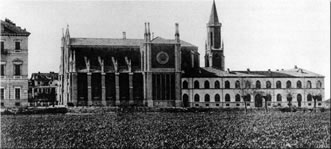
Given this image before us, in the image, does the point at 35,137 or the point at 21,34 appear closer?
the point at 35,137

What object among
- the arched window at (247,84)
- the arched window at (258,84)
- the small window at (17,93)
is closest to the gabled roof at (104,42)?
the arched window at (247,84)

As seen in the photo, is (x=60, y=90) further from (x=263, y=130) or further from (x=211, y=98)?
(x=263, y=130)

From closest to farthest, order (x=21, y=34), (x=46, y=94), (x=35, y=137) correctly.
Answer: (x=35, y=137)
(x=21, y=34)
(x=46, y=94)

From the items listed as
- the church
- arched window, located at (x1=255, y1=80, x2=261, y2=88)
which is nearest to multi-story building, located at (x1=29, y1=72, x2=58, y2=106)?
the church

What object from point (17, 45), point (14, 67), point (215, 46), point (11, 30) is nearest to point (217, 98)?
point (215, 46)

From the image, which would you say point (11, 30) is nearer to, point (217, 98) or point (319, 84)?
point (217, 98)

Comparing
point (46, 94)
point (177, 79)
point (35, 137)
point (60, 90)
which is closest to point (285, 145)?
point (35, 137)
